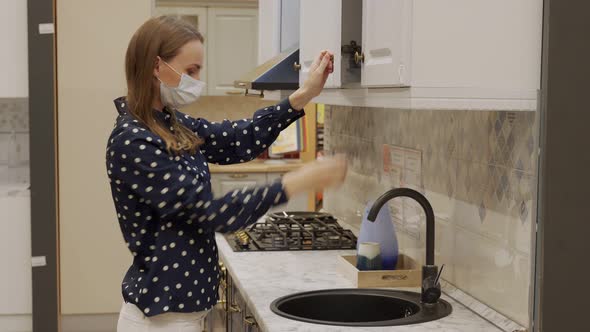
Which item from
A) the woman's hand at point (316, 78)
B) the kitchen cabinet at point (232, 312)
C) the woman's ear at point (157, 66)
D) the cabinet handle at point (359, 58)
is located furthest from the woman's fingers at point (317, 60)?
the kitchen cabinet at point (232, 312)

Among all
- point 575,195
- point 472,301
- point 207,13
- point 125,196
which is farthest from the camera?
point 207,13

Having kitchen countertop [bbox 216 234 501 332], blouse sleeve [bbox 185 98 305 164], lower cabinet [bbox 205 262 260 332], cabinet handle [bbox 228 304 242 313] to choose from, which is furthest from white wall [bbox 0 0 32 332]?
blouse sleeve [bbox 185 98 305 164]

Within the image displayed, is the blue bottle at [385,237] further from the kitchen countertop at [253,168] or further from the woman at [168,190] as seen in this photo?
the kitchen countertop at [253,168]

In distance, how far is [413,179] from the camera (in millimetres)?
2566

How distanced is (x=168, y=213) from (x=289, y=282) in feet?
1.94

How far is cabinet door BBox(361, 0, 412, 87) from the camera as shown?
1598mm

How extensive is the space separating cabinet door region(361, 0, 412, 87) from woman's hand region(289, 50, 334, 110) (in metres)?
0.25

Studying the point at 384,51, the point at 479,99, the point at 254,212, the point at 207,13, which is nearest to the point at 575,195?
the point at 479,99

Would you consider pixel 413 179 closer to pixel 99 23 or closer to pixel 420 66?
pixel 420 66

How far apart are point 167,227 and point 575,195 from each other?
108cm

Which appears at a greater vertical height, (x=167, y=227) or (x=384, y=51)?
(x=384, y=51)

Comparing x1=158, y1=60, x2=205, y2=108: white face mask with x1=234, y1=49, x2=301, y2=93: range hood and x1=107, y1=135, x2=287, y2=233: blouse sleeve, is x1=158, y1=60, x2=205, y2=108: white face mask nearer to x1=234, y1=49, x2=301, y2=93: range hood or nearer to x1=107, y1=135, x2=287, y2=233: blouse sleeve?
x1=107, y1=135, x2=287, y2=233: blouse sleeve

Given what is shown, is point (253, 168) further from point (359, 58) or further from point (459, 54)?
point (459, 54)

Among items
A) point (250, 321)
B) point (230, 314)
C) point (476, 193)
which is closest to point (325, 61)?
point (476, 193)
